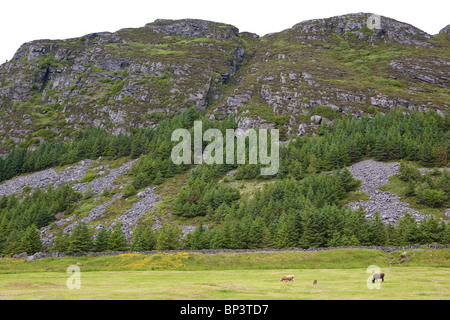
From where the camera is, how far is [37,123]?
189 meters

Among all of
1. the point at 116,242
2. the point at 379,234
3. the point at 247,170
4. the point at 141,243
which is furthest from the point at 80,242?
the point at 379,234

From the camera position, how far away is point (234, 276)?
4175 centimetres

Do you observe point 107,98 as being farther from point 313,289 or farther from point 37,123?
point 313,289

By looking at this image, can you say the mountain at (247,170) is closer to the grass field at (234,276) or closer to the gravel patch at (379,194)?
the gravel patch at (379,194)

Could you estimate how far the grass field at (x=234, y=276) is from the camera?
83.8 ft

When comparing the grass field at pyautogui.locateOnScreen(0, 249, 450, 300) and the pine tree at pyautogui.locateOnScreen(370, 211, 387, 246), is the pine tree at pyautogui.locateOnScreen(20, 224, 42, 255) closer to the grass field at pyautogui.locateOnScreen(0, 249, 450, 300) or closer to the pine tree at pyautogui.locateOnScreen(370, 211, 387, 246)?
the grass field at pyautogui.locateOnScreen(0, 249, 450, 300)

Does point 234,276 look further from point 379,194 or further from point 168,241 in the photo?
point 379,194

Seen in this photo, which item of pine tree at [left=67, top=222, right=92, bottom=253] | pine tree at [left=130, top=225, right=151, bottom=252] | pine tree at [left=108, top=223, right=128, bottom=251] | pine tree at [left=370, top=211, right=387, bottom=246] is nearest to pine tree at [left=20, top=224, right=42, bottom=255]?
pine tree at [left=67, top=222, right=92, bottom=253]

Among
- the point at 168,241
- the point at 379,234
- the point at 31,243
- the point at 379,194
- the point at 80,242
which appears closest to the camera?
the point at 379,234

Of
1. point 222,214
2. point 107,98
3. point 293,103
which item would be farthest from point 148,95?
point 222,214

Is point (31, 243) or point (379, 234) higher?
point (379, 234)

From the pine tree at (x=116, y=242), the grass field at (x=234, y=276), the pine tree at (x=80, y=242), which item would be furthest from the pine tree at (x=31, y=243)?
the pine tree at (x=116, y=242)
